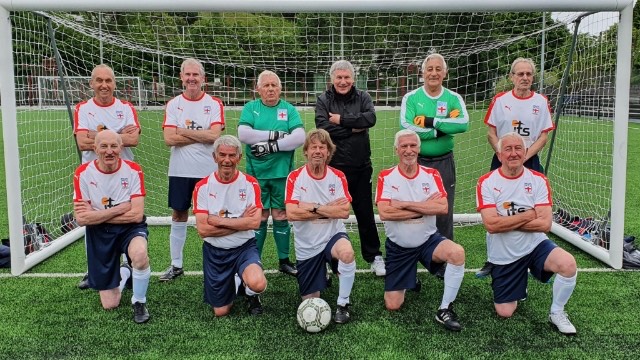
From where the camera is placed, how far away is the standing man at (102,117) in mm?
4730

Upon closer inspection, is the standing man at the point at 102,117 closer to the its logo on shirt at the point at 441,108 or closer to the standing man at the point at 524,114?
the its logo on shirt at the point at 441,108

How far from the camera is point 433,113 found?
488cm

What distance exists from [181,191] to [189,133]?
573mm

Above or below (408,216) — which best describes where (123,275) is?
below

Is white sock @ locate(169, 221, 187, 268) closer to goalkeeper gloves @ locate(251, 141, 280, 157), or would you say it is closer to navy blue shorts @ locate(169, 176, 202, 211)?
navy blue shorts @ locate(169, 176, 202, 211)

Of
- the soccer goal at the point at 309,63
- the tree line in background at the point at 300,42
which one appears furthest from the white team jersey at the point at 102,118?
the tree line in background at the point at 300,42

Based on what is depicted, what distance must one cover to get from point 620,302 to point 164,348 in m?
3.59

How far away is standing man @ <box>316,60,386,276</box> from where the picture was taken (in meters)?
4.85

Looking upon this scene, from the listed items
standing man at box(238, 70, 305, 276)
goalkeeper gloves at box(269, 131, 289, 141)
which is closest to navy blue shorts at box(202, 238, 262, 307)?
standing man at box(238, 70, 305, 276)

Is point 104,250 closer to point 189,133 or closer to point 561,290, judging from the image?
point 189,133

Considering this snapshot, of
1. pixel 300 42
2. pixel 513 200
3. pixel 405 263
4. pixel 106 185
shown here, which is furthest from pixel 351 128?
pixel 300 42

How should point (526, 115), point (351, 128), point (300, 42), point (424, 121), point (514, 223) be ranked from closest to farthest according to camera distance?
point (514, 223), point (424, 121), point (351, 128), point (526, 115), point (300, 42)

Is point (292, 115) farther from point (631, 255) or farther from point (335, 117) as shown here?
point (631, 255)

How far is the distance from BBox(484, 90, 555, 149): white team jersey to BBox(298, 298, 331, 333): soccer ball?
2.61 meters
